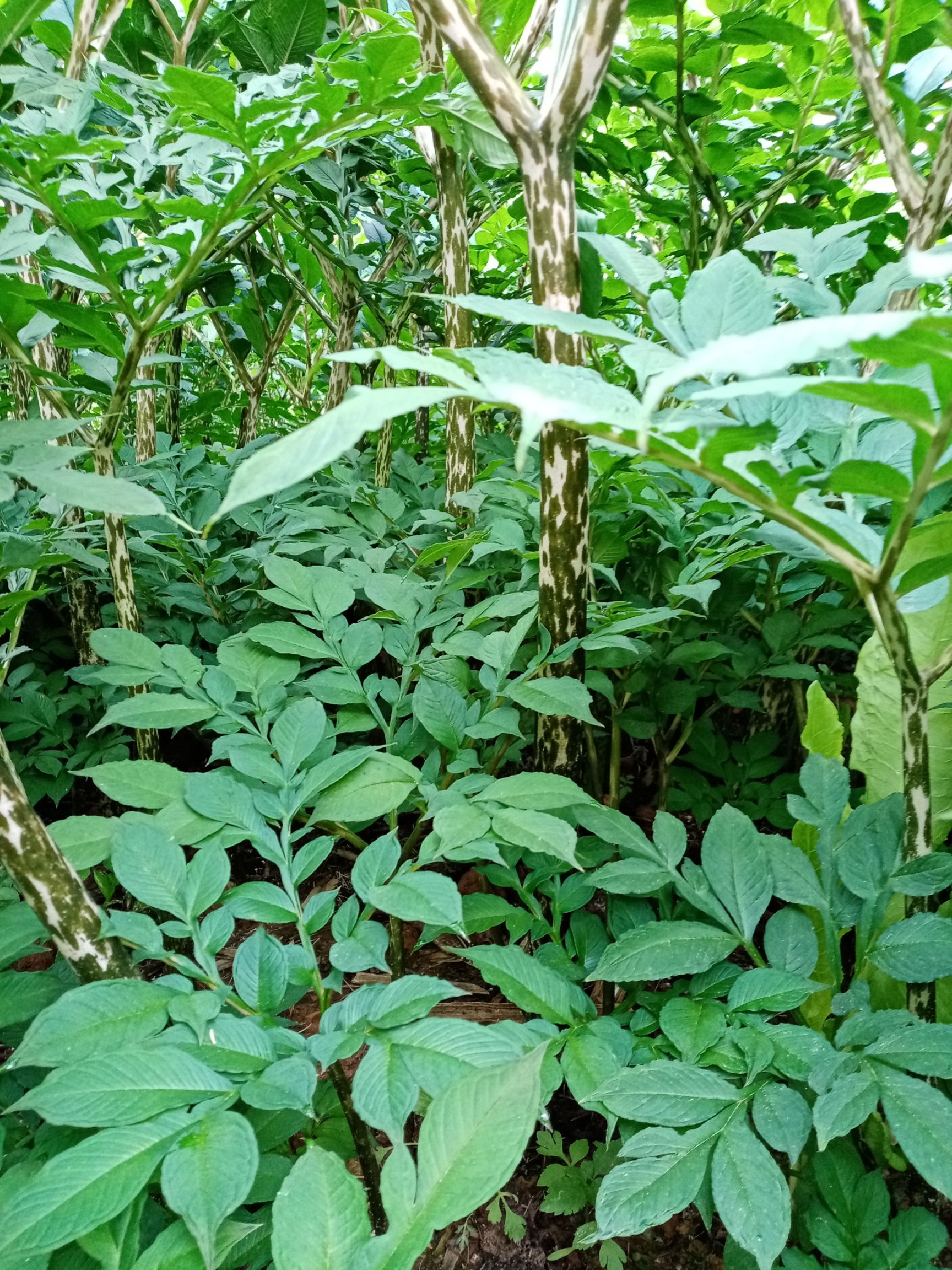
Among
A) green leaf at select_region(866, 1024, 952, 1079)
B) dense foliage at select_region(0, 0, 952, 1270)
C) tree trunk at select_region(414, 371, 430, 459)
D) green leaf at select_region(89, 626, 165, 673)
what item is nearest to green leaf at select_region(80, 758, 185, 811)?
dense foliage at select_region(0, 0, 952, 1270)

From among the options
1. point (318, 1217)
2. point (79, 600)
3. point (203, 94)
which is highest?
point (203, 94)

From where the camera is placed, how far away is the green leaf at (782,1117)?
0.46 meters

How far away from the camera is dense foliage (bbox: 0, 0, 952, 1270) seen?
41 cm

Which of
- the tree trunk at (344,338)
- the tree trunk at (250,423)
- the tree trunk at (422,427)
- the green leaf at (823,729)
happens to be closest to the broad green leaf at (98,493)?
the green leaf at (823,729)

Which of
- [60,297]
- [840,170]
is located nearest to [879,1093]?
[60,297]

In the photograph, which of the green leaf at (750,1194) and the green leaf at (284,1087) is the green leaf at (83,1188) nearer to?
the green leaf at (284,1087)

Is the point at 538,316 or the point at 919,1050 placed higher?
the point at 538,316

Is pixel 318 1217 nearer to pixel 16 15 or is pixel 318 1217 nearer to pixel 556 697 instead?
pixel 556 697

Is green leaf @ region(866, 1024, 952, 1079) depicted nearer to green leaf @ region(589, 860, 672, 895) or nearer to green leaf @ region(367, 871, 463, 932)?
green leaf @ region(589, 860, 672, 895)

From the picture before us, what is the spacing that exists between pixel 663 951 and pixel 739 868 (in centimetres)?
10

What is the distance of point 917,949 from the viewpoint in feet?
1.72

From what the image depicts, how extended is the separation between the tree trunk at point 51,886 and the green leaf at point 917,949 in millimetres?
556

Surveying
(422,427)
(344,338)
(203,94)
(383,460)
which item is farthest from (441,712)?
(422,427)

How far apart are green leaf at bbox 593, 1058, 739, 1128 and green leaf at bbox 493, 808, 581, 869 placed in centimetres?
14
